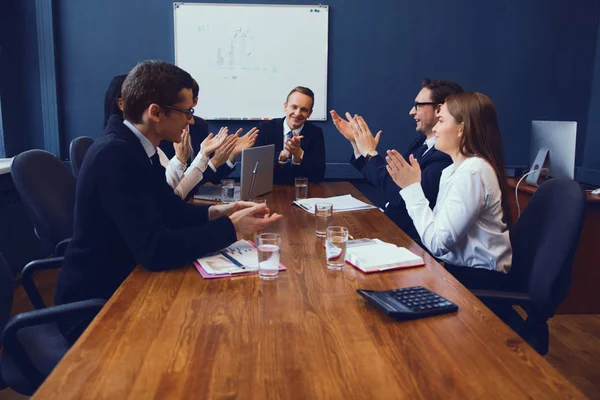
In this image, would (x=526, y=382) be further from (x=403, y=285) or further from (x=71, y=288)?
(x=71, y=288)

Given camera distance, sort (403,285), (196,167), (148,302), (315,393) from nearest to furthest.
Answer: (315,393) → (148,302) → (403,285) → (196,167)

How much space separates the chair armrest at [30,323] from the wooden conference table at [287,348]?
0.14 metres

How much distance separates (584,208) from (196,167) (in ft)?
5.40

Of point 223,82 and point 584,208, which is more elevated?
A: point 223,82

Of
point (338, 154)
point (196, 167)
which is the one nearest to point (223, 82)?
point (338, 154)

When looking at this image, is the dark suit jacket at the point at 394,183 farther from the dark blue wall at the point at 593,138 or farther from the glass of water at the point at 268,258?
the dark blue wall at the point at 593,138

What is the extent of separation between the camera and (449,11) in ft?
13.2

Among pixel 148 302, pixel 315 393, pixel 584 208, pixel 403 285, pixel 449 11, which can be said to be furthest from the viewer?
pixel 449 11

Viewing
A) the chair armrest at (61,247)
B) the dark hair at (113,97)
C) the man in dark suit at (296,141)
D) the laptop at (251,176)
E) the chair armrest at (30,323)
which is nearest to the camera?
the chair armrest at (30,323)

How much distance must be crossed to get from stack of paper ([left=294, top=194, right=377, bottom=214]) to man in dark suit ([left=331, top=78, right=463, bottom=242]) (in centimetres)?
14

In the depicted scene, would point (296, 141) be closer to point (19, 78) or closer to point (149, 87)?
point (149, 87)

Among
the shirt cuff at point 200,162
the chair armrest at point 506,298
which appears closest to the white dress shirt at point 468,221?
the chair armrest at point 506,298

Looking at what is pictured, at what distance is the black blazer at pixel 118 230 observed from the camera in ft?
4.52

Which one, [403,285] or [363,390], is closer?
[363,390]
